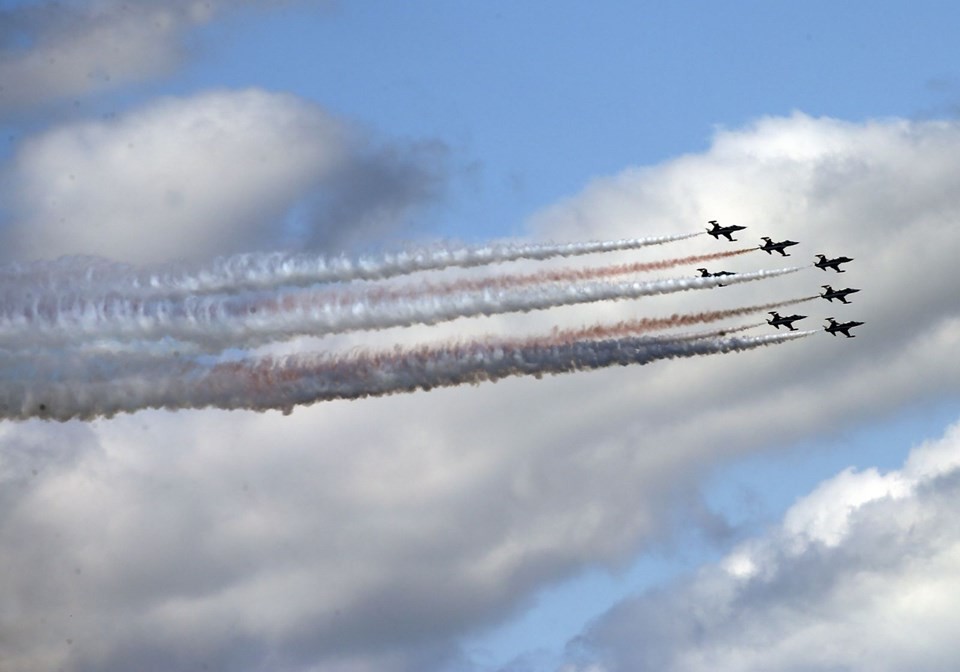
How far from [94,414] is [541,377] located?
20.1m

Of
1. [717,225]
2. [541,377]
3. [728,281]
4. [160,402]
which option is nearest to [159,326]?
[160,402]

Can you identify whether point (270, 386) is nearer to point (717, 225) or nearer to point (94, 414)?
point (94, 414)

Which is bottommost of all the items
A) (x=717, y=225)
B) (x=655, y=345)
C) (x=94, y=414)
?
(x=94, y=414)

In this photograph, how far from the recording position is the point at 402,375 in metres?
86.3

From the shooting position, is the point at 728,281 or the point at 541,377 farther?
the point at 728,281

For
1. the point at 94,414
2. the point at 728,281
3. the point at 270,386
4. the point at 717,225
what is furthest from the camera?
the point at 717,225

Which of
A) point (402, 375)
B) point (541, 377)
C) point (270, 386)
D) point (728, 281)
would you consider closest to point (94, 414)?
point (270, 386)

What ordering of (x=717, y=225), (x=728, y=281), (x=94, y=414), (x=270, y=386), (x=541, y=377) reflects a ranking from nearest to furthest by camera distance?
(x=94, y=414)
(x=270, y=386)
(x=541, y=377)
(x=728, y=281)
(x=717, y=225)

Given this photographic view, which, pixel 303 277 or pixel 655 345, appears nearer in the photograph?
pixel 303 277

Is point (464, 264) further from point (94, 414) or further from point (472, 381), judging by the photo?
point (94, 414)

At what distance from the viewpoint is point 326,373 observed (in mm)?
84312

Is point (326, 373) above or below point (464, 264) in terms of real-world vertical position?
below

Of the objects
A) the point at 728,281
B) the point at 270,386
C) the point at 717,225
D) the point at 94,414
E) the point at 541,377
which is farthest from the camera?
the point at 717,225

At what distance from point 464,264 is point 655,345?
9.70 metres
